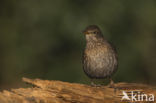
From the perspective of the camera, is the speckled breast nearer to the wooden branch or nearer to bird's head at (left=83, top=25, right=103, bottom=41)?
bird's head at (left=83, top=25, right=103, bottom=41)

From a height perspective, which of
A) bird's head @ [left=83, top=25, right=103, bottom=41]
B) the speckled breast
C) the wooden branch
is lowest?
the wooden branch

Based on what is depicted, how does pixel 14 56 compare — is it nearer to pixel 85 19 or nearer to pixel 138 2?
pixel 85 19

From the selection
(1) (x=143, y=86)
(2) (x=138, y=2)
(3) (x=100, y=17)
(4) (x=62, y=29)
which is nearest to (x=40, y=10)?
(4) (x=62, y=29)

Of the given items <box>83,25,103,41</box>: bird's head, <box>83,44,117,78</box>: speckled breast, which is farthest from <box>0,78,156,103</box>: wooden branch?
<box>83,25,103,41</box>: bird's head

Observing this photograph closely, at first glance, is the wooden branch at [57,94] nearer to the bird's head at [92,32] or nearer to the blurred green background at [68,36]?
the bird's head at [92,32]

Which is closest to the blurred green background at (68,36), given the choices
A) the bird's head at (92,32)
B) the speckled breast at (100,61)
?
the bird's head at (92,32)

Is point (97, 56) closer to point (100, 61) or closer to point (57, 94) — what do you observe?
point (100, 61)

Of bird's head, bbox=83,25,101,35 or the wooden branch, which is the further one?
bird's head, bbox=83,25,101,35

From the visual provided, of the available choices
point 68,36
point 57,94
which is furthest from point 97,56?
point 68,36
